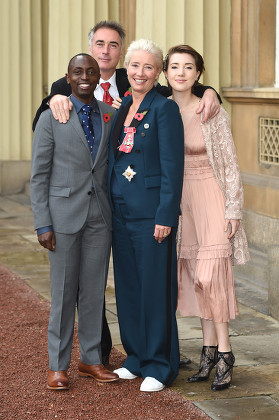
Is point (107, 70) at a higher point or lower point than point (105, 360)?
higher

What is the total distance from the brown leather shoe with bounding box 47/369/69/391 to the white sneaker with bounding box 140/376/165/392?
0.44 metres

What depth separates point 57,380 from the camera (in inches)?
197

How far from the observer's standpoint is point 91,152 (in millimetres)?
4996

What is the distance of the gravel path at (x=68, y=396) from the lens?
4.62 metres

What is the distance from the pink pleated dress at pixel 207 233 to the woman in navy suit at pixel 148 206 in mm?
152

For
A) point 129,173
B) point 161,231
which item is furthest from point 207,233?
point 129,173

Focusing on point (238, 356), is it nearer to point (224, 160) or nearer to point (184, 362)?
point (184, 362)

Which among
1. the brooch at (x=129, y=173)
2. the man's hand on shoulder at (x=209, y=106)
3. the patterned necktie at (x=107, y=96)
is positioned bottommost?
the brooch at (x=129, y=173)

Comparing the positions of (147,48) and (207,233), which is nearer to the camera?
(147,48)

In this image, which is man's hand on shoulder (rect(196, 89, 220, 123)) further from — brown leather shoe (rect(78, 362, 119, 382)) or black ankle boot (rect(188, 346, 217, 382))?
brown leather shoe (rect(78, 362, 119, 382))

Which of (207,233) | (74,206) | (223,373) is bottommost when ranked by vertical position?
(223,373)

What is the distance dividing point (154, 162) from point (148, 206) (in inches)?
9.8

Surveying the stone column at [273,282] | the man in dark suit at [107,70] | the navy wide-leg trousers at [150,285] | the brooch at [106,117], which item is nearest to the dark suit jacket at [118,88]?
the man in dark suit at [107,70]

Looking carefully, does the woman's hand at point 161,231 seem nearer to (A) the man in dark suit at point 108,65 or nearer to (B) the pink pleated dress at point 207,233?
(B) the pink pleated dress at point 207,233
